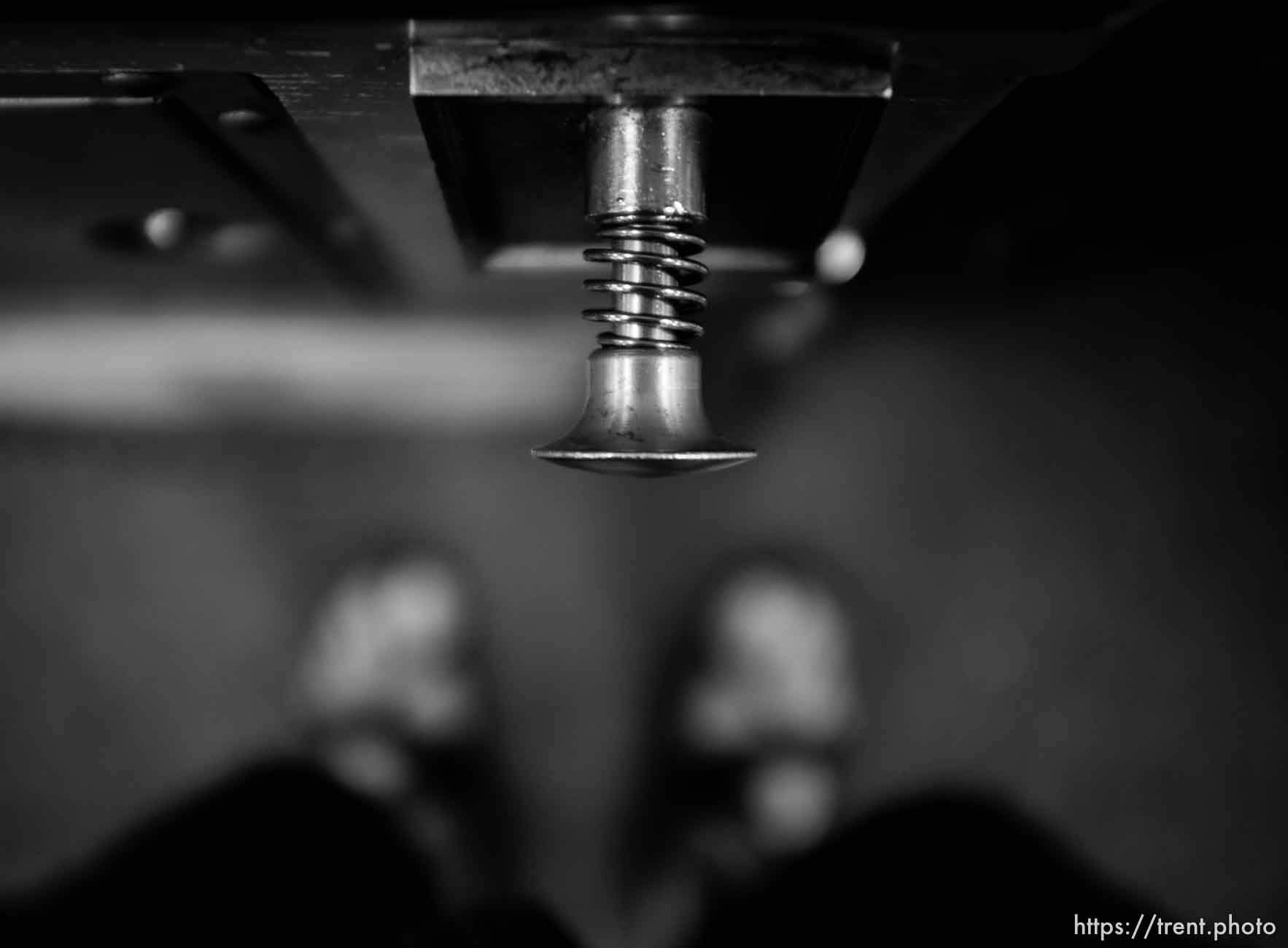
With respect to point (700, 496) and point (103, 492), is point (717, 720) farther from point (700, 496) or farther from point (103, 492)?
point (103, 492)

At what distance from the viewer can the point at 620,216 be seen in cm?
50

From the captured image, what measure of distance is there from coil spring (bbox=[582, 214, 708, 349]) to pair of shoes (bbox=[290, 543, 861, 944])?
26 centimetres

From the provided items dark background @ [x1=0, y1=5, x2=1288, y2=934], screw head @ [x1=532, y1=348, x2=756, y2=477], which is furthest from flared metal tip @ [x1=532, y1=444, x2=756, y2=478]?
dark background @ [x1=0, y1=5, x2=1288, y2=934]

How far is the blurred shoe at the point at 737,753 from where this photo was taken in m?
0.75

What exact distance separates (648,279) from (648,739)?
0.35 m

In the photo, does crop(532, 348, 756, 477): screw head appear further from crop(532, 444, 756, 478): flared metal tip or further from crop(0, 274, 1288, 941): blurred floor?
crop(0, 274, 1288, 941): blurred floor

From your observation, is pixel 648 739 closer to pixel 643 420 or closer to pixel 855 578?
pixel 855 578

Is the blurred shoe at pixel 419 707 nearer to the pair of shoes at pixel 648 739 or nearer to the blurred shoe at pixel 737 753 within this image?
the pair of shoes at pixel 648 739

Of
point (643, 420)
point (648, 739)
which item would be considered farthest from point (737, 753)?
point (643, 420)

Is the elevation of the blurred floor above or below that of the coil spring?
below

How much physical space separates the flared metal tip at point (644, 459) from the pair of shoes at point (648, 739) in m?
0.25

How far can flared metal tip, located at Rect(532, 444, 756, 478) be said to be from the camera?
493 millimetres

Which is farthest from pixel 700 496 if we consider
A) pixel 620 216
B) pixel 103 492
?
pixel 103 492

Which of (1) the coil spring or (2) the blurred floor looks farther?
(2) the blurred floor
